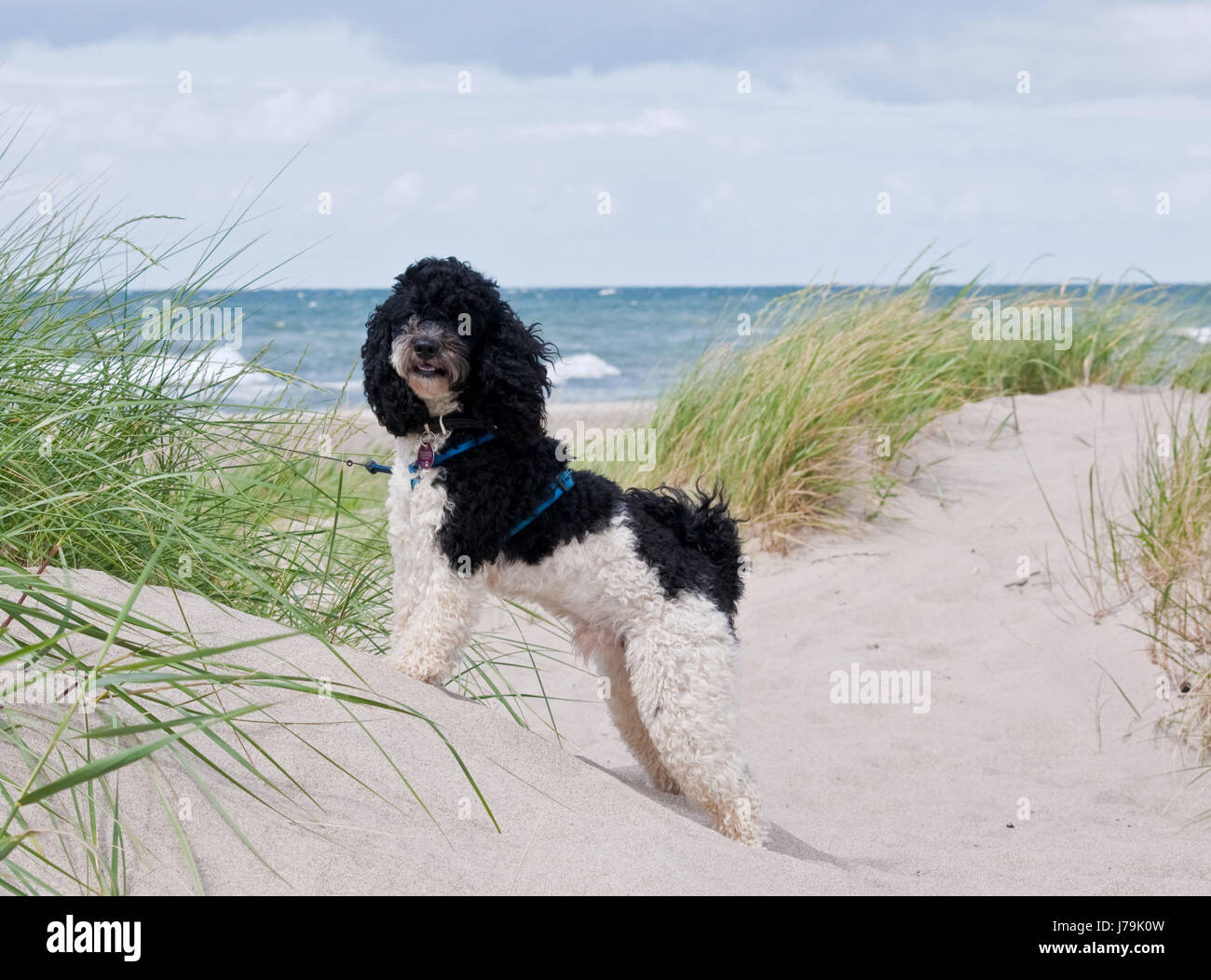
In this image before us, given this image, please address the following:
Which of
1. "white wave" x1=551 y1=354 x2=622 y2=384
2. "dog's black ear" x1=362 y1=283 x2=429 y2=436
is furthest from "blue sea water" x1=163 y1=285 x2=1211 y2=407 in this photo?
"dog's black ear" x1=362 y1=283 x2=429 y2=436

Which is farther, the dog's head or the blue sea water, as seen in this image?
the blue sea water

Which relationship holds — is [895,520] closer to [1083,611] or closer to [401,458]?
[1083,611]

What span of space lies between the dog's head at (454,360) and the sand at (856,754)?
2.71ft

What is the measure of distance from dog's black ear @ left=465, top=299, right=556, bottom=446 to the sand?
851 mm

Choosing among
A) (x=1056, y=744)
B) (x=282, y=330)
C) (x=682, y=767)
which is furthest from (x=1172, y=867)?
(x=282, y=330)

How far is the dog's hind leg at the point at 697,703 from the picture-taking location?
356 centimetres

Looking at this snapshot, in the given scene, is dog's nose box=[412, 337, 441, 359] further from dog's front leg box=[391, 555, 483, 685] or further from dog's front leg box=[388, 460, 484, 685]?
dog's front leg box=[391, 555, 483, 685]

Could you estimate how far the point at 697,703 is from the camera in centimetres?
355

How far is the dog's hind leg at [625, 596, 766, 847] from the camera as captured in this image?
11.7ft

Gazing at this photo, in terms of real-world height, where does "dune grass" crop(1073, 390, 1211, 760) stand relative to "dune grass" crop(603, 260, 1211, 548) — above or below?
below

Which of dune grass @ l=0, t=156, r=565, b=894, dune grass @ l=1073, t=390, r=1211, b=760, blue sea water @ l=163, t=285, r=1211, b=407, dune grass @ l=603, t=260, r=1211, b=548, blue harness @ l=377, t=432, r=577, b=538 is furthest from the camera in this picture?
blue sea water @ l=163, t=285, r=1211, b=407

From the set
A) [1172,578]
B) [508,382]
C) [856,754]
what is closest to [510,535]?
[508,382]

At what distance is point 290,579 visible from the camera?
420 centimetres
